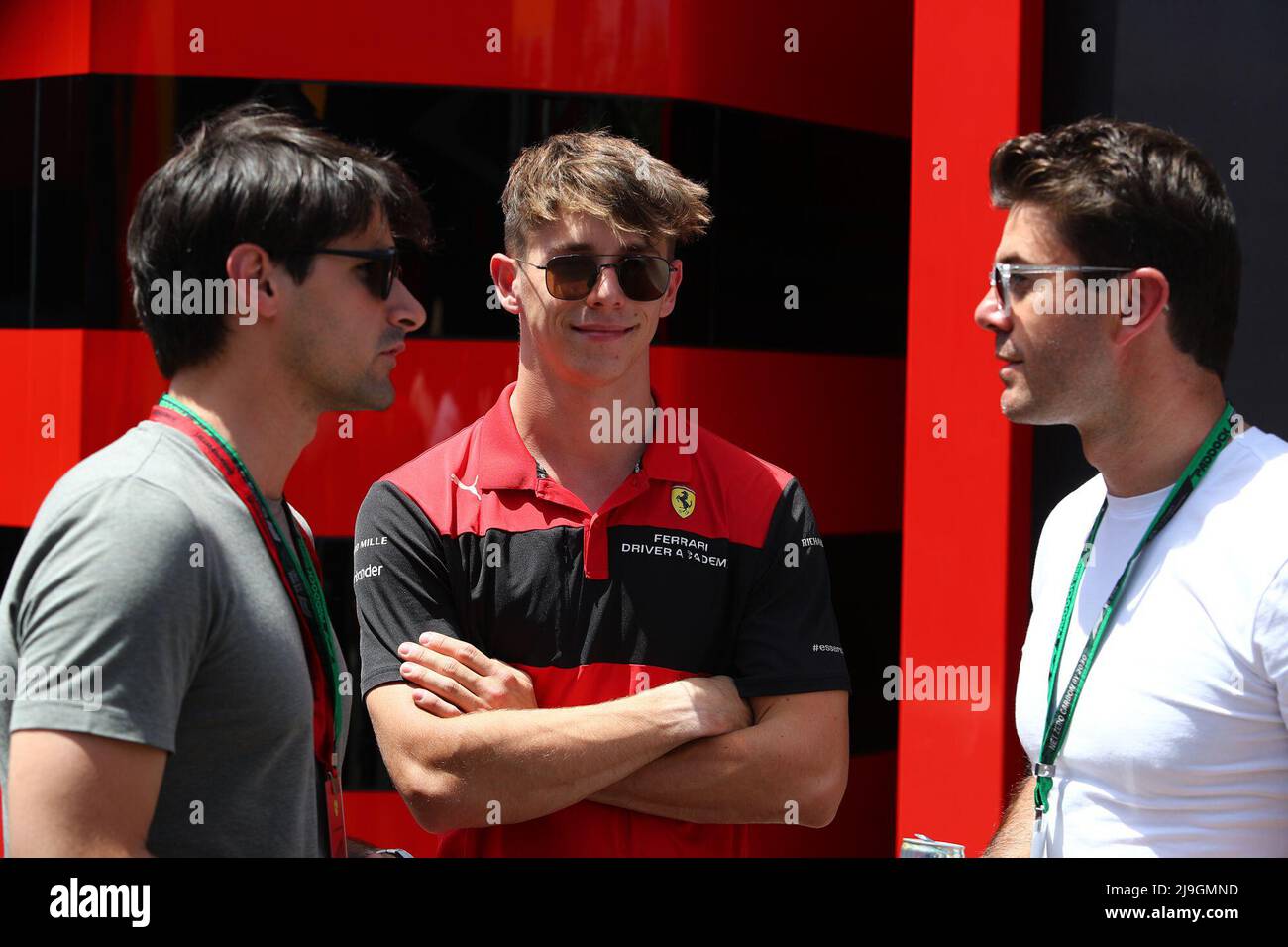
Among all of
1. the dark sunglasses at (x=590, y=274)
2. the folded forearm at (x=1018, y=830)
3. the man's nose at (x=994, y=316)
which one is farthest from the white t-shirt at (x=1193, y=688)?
the dark sunglasses at (x=590, y=274)

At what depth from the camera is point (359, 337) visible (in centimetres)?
177

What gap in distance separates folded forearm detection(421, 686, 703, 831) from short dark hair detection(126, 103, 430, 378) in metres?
0.67

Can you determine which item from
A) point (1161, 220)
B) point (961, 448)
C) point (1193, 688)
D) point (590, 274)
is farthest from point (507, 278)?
point (1193, 688)

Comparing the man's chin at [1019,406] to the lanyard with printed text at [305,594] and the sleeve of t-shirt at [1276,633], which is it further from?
the lanyard with printed text at [305,594]

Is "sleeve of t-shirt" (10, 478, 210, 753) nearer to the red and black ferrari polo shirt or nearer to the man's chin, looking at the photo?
the red and black ferrari polo shirt

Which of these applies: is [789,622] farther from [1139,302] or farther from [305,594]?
[305,594]

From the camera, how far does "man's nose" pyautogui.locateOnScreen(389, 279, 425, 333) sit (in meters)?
1.84

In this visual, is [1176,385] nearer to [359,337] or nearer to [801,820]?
[801,820]

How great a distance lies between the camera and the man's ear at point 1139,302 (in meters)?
1.88

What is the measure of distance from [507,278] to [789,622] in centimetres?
70

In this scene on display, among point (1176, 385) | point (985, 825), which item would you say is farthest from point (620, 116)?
point (985, 825)

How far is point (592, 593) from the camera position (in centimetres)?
209

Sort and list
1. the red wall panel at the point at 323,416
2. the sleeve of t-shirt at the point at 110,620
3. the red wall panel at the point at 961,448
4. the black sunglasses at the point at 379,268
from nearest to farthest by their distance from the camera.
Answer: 1. the sleeve of t-shirt at the point at 110,620
2. the black sunglasses at the point at 379,268
3. the red wall panel at the point at 961,448
4. the red wall panel at the point at 323,416
